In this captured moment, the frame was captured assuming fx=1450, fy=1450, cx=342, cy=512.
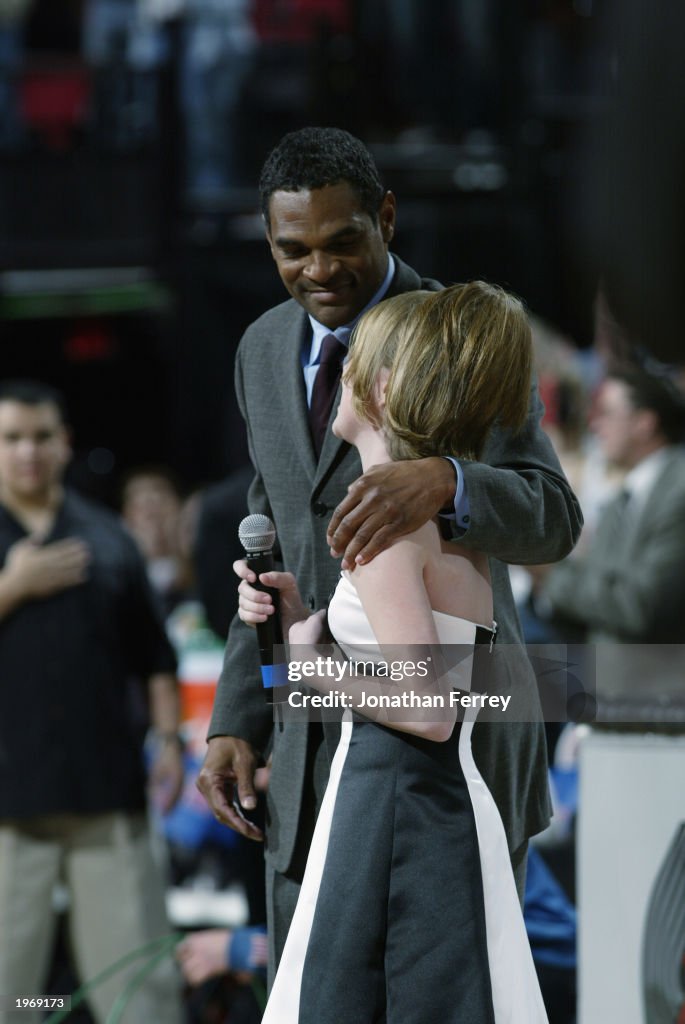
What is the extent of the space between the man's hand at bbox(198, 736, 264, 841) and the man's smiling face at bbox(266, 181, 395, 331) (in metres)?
0.66

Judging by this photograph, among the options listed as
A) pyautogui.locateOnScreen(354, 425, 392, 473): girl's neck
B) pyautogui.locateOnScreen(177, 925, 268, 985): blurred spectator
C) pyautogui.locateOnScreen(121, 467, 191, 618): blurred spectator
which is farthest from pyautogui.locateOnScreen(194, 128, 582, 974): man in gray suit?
pyautogui.locateOnScreen(121, 467, 191, 618): blurred spectator

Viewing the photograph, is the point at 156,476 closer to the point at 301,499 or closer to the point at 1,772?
the point at 1,772

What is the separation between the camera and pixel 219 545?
11.0 feet

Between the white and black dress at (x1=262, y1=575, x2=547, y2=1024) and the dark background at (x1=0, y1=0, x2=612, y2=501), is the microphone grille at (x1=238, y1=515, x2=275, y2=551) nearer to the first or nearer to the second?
the white and black dress at (x1=262, y1=575, x2=547, y2=1024)

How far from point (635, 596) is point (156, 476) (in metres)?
3.06

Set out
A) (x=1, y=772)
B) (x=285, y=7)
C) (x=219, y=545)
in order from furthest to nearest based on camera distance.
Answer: (x=285, y=7) → (x=1, y=772) → (x=219, y=545)

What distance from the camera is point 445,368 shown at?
190cm

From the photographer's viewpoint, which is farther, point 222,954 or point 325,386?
point 222,954

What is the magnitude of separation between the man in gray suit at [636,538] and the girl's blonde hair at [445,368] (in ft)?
7.03

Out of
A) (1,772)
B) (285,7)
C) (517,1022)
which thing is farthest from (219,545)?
(285,7)

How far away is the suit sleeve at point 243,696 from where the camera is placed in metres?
2.25

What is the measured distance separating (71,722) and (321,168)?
7.63ft

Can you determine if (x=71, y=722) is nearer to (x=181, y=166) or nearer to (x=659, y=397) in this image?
(x=659, y=397)

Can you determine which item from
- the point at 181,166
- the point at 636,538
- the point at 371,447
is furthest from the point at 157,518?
the point at 371,447
